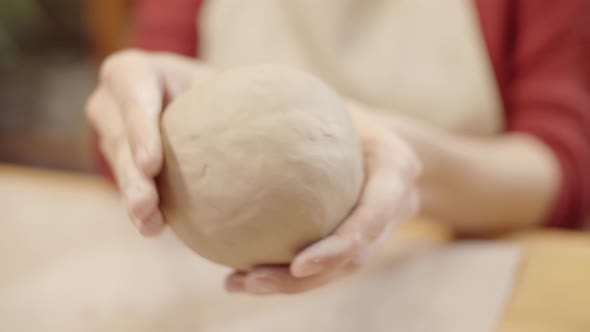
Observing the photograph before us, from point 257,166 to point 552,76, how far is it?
0.44 metres

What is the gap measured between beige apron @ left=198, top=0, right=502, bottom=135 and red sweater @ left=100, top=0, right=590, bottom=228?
3 cm

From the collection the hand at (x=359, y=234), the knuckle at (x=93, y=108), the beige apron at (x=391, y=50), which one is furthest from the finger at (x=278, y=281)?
the beige apron at (x=391, y=50)

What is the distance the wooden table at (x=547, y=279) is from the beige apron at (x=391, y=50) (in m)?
0.14

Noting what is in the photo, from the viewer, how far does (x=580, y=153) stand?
0.74 metres

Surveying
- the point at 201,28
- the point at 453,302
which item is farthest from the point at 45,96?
the point at 453,302

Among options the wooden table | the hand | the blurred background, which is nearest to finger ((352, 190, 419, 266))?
the hand

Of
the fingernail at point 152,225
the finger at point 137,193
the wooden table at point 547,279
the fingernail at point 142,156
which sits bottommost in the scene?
the wooden table at point 547,279

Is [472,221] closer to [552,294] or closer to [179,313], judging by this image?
[552,294]

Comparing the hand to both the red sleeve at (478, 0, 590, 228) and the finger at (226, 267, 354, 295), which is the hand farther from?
the red sleeve at (478, 0, 590, 228)

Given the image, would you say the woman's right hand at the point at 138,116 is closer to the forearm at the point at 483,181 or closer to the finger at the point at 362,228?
the finger at the point at 362,228

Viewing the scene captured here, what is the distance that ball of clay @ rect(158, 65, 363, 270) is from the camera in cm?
41

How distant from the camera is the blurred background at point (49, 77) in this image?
157cm

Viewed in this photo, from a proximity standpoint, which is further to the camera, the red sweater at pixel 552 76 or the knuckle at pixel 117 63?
the red sweater at pixel 552 76

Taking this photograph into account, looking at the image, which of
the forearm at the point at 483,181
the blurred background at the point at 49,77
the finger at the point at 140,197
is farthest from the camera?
the blurred background at the point at 49,77
